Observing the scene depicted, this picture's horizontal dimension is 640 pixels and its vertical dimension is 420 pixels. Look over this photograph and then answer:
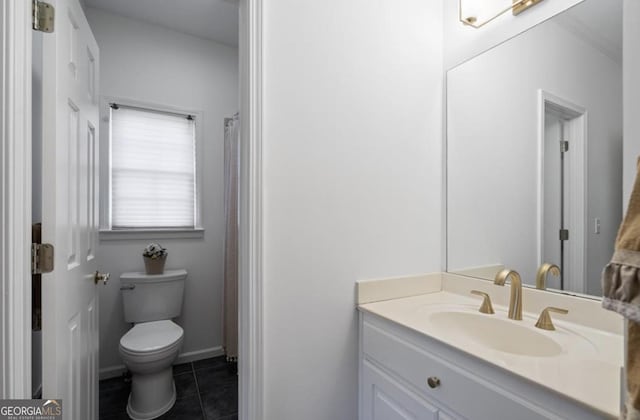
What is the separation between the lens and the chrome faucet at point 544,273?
1124mm

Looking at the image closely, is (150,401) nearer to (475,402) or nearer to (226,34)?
(475,402)

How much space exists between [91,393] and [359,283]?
1284 mm

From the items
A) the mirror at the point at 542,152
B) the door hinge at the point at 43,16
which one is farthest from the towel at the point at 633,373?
the door hinge at the point at 43,16

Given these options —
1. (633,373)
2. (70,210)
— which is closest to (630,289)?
(633,373)

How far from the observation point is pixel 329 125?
122cm

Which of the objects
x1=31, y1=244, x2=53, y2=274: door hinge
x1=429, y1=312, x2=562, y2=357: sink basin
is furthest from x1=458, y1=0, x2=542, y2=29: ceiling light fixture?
x1=31, y1=244, x2=53, y2=274: door hinge

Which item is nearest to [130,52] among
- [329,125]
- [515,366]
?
[329,125]

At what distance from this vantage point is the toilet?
1.67m

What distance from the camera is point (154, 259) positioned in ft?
6.89

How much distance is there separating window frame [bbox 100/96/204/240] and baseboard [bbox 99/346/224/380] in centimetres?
95

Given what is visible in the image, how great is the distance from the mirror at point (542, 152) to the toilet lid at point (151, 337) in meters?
1.72

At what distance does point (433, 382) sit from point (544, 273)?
2.13 ft

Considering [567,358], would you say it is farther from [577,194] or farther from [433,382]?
[577,194]

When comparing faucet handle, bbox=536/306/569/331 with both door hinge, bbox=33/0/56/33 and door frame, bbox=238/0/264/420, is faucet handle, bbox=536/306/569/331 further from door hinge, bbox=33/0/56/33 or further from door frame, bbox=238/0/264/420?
door hinge, bbox=33/0/56/33
